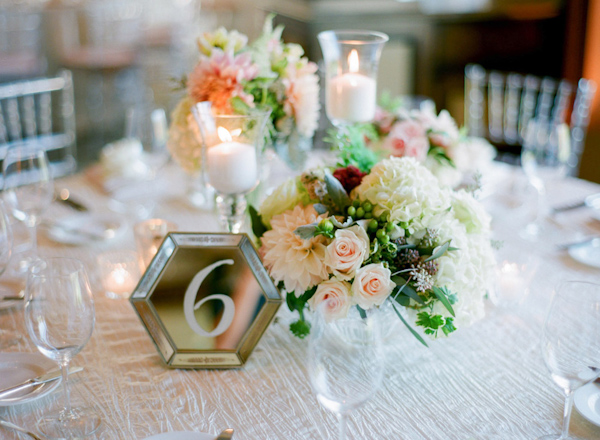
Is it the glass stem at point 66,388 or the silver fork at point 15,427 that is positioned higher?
the glass stem at point 66,388

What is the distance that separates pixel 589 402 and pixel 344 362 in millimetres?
440

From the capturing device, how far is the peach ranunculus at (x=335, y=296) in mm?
876

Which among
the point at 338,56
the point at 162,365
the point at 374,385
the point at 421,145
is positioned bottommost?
the point at 162,365

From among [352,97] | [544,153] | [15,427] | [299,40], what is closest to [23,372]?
[15,427]

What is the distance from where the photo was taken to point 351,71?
4.63ft

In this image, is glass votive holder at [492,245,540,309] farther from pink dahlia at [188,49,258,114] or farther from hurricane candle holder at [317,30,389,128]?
pink dahlia at [188,49,258,114]

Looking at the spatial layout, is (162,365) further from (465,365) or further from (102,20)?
(102,20)

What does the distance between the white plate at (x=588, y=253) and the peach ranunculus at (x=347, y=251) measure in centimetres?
76

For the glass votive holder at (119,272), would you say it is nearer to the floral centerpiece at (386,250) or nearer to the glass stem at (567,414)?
the floral centerpiece at (386,250)

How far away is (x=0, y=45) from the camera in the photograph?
4609 millimetres

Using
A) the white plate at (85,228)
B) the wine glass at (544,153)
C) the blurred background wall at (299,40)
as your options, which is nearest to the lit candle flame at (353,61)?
the wine glass at (544,153)

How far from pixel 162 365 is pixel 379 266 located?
42 cm

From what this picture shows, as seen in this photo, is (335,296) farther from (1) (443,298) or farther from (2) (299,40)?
(2) (299,40)

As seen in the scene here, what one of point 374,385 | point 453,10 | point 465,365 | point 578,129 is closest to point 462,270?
point 465,365
